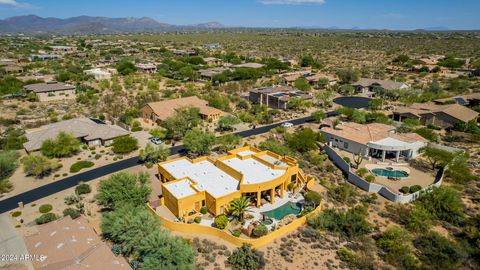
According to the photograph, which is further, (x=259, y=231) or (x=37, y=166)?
(x=37, y=166)

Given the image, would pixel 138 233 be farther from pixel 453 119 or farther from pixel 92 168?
pixel 453 119

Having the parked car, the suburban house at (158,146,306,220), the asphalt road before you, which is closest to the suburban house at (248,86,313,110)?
the asphalt road

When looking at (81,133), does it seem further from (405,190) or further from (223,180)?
(405,190)

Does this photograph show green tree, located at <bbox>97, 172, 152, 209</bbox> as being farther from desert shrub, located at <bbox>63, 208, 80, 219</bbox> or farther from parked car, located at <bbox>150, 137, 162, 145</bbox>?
parked car, located at <bbox>150, 137, 162, 145</bbox>

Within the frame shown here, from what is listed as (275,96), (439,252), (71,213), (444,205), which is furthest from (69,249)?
(275,96)

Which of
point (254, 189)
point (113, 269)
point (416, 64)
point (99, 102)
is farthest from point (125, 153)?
point (416, 64)

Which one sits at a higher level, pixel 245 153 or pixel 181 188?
pixel 245 153
